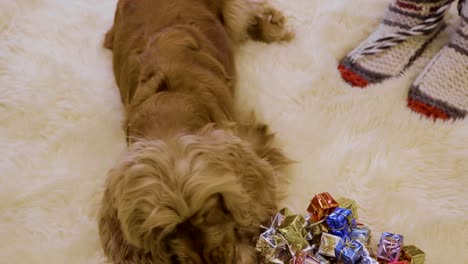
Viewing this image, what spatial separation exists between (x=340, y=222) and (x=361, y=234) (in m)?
0.07

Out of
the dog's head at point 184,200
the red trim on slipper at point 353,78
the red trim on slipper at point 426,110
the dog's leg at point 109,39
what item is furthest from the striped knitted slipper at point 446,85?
the dog's leg at point 109,39

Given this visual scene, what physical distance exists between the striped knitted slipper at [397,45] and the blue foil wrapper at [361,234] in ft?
1.98

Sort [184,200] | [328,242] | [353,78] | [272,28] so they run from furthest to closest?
[272,28]
[353,78]
[328,242]
[184,200]

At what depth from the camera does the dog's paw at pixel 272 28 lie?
5.75 ft

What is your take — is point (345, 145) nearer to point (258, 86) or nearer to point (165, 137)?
point (258, 86)

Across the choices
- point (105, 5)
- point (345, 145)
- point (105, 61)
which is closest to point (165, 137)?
point (345, 145)

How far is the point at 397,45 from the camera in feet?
5.23

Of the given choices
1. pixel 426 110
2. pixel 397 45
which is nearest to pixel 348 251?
pixel 426 110

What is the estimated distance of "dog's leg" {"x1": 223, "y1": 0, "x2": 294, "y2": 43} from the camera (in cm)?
170

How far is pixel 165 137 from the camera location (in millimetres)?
1117

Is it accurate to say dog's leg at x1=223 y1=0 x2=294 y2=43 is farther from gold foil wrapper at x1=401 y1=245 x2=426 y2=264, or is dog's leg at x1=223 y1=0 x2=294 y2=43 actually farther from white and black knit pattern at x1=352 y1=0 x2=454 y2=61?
gold foil wrapper at x1=401 y1=245 x2=426 y2=264

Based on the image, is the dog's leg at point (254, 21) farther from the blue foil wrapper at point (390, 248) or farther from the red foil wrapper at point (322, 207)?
the blue foil wrapper at point (390, 248)

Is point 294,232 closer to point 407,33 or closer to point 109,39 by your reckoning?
point 407,33

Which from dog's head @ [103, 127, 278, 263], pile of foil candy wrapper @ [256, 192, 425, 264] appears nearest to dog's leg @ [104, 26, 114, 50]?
dog's head @ [103, 127, 278, 263]
